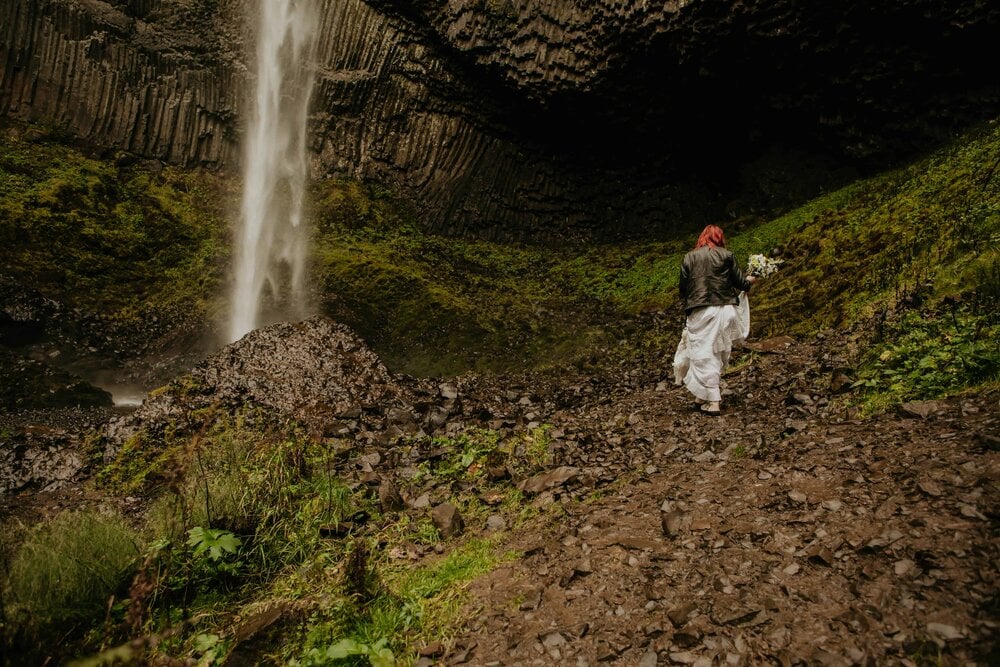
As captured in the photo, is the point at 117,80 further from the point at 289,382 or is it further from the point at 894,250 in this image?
the point at 894,250

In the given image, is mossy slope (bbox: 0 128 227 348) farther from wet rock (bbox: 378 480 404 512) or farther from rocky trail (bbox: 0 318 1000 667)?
wet rock (bbox: 378 480 404 512)

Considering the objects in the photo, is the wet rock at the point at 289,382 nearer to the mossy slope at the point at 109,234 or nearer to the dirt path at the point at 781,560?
the dirt path at the point at 781,560

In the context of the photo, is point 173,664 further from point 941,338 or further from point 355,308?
point 355,308

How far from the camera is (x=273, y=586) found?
10.9ft

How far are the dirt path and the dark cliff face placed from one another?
13300 millimetres

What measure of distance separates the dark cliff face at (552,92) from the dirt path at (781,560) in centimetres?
1330

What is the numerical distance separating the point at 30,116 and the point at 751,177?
21571 mm

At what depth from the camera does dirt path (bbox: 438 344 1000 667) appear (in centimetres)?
197

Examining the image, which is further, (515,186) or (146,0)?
(515,186)

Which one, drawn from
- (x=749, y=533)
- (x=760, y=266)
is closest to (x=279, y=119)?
(x=760, y=266)

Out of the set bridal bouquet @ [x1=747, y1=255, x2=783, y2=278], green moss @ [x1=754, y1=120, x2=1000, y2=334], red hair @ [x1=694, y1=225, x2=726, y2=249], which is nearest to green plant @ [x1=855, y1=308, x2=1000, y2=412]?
green moss @ [x1=754, y1=120, x2=1000, y2=334]

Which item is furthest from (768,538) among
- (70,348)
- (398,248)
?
(398,248)

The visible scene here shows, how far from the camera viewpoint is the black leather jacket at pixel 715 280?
5.31 metres

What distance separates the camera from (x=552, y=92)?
15.4m
